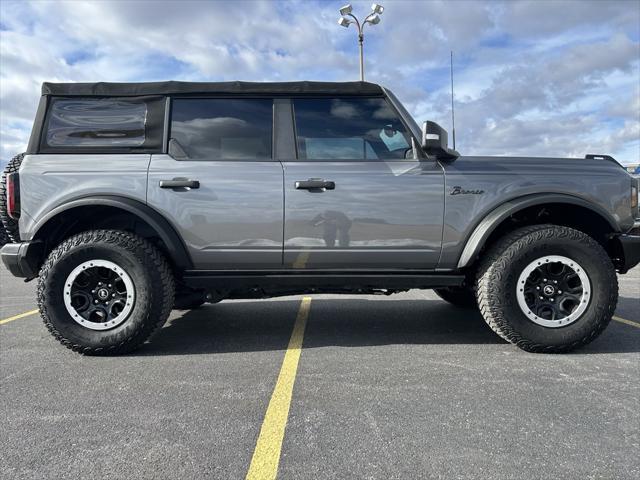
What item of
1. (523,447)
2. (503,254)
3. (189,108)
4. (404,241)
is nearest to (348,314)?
(404,241)

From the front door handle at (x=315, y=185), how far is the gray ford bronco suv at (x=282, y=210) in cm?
1

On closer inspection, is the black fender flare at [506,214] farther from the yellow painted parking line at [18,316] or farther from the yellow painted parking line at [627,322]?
the yellow painted parking line at [18,316]

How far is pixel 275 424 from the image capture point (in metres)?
2.36

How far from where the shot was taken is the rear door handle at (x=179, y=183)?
3498 millimetres

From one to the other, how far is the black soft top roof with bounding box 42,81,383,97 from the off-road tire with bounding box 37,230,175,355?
118 centimetres

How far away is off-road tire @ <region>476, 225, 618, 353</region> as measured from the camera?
11.3 feet

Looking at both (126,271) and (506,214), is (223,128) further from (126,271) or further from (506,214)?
(506,214)

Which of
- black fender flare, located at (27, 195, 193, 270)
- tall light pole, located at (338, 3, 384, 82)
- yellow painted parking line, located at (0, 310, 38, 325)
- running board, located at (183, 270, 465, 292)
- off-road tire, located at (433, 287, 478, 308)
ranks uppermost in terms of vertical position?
tall light pole, located at (338, 3, 384, 82)

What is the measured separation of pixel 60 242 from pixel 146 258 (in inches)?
32.8

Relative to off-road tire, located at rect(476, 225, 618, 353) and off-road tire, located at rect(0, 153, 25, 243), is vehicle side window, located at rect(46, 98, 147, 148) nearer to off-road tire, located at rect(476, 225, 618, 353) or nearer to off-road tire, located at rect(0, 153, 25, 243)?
off-road tire, located at rect(0, 153, 25, 243)

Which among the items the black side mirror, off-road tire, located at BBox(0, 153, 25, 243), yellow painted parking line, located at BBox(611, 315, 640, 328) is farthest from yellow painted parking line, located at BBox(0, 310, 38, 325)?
yellow painted parking line, located at BBox(611, 315, 640, 328)

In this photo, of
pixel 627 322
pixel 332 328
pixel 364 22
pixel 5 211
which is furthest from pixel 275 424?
pixel 364 22

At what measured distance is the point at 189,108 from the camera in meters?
3.74

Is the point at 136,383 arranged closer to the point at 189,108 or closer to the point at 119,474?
the point at 119,474
